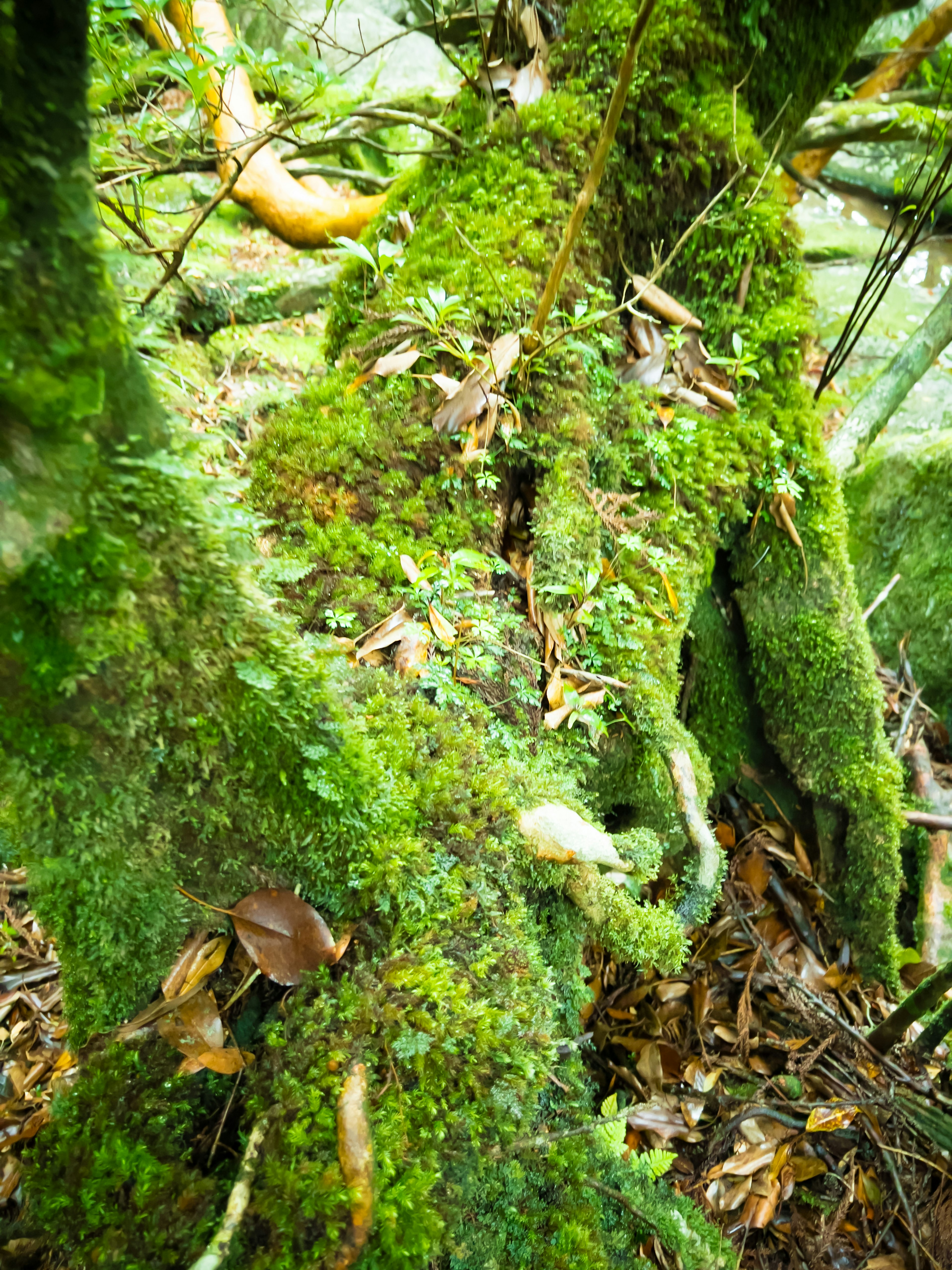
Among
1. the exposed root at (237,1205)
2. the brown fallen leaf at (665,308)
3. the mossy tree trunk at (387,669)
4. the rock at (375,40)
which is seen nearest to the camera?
the mossy tree trunk at (387,669)

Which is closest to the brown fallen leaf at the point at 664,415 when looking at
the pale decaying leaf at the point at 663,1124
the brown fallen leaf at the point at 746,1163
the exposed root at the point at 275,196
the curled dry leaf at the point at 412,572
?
the curled dry leaf at the point at 412,572

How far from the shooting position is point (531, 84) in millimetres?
2926

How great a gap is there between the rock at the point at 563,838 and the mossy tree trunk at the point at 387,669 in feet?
0.21

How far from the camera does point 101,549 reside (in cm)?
91

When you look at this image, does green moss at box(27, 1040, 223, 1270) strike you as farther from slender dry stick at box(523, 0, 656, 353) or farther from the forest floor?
slender dry stick at box(523, 0, 656, 353)

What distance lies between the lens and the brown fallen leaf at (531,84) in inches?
115

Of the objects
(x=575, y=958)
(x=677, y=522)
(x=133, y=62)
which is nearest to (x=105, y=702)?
(x=575, y=958)

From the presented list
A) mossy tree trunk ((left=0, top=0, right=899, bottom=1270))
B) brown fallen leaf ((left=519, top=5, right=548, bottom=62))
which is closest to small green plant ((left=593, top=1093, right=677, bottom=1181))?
mossy tree trunk ((left=0, top=0, right=899, bottom=1270))

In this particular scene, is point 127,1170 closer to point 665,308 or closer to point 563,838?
point 563,838

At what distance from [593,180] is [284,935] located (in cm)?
233

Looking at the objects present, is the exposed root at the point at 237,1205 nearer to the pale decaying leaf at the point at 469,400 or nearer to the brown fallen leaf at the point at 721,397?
the pale decaying leaf at the point at 469,400

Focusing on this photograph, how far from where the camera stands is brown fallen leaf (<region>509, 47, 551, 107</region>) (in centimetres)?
291

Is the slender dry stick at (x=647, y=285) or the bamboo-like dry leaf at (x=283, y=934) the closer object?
the bamboo-like dry leaf at (x=283, y=934)

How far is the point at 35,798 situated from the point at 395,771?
71cm
